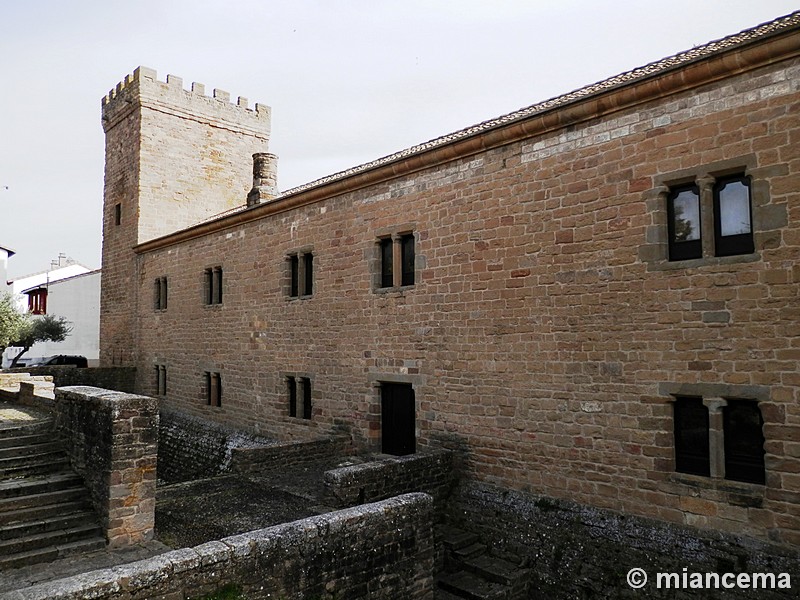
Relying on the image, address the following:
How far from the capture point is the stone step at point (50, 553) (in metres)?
6.24

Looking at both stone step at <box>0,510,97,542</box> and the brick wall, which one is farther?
the brick wall

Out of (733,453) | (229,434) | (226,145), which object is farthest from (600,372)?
(226,145)

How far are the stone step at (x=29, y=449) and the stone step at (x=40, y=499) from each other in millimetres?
1000

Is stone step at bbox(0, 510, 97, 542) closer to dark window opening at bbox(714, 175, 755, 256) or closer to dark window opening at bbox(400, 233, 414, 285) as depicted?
dark window opening at bbox(400, 233, 414, 285)

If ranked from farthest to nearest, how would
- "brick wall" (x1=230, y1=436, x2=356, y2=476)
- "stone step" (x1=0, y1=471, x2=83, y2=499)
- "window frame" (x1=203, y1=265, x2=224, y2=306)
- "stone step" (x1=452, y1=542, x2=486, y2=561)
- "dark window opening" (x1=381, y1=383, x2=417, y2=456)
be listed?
"window frame" (x1=203, y1=265, x2=224, y2=306) < "dark window opening" (x1=381, y1=383, x2=417, y2=456) < "brick wall" (x1=230, y1=436, x2=356, y2=476) < "stone step" (x1=452, y1=542, x2=486, y2=561) < "stone step" (x1=0, y1=471, x2=83, y2=499)

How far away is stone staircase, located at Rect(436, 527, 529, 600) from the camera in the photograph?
736cm

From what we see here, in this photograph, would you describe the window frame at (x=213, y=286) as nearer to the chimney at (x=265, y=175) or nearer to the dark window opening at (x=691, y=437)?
the chimney at (x=265, y=175)

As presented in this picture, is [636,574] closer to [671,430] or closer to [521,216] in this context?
[671,430]

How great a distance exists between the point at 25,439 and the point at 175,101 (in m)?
15.9

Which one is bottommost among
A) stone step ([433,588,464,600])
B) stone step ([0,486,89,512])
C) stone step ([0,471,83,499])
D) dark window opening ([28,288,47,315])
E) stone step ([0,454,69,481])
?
stone step ([433,588,464,600])

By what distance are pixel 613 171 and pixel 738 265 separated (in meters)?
1.95

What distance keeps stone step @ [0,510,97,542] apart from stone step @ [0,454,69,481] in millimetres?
1034

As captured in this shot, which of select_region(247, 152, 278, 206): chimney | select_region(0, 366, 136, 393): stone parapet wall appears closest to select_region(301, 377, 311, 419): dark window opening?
select_region(247, 152, 278, 206): chimney

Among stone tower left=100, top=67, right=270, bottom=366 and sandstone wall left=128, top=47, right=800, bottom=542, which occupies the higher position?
stone tower left=100, top=67, right=270, bottom=366
